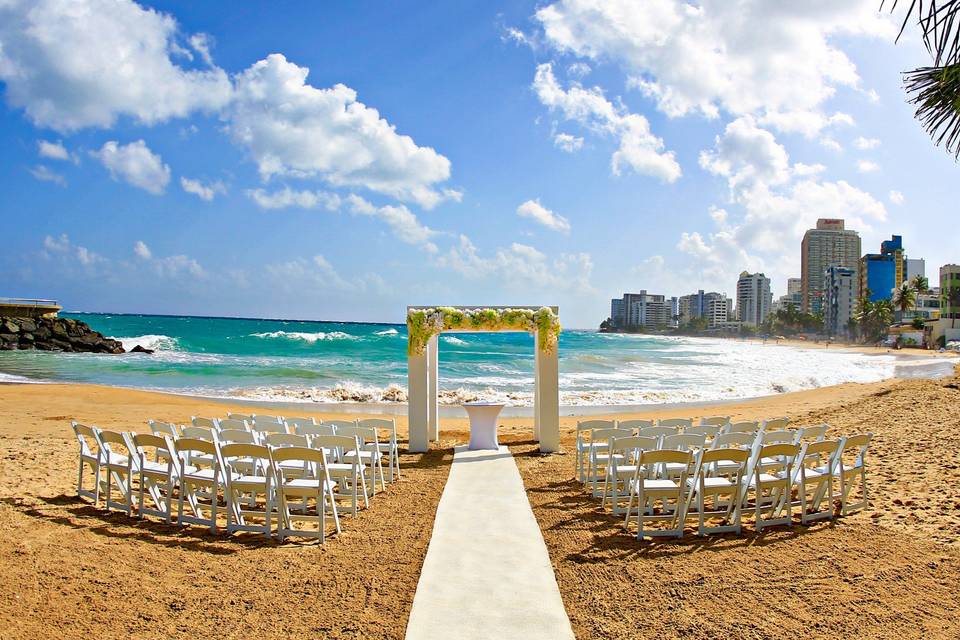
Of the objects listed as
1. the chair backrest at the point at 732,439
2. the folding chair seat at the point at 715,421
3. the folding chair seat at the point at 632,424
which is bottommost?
the folding chair seat at the point at 632,424

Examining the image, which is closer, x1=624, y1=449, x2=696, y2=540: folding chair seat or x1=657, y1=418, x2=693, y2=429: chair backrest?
x1=624, y1=449, x2=696, y2=540: folding chair seat

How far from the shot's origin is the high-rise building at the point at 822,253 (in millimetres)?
162375

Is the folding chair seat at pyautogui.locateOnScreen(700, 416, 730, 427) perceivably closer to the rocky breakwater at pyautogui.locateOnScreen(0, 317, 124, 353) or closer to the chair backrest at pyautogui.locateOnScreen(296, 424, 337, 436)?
the chair backrest at pyautogui.locateOnScreen(296, 424, 337, 436)

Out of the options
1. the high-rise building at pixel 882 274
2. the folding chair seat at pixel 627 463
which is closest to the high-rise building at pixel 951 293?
the high-rise building at pixel 882 274

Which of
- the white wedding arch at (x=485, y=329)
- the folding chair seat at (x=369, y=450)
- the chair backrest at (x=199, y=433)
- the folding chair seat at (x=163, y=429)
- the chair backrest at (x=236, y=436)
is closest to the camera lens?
the chair backrest at (x=236, y=436)

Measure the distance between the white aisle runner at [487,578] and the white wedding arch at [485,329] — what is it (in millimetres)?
4151

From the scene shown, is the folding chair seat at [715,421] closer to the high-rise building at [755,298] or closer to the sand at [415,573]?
the sand at [415,573]

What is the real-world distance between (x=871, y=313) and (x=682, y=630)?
361 ft

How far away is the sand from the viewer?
4.18m

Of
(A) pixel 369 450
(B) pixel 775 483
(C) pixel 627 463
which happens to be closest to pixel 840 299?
(C) pixel 627 463

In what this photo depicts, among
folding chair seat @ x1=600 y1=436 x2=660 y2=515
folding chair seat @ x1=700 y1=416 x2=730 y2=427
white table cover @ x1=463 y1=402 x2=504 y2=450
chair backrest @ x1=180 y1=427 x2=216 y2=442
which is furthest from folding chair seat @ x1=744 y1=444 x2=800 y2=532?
chair backrest @ x1=180 y1=427 x2=216 y2=442

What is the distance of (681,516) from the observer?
6113 mm

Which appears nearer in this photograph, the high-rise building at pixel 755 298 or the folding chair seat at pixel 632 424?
the folding chair seat at pixel 632 424

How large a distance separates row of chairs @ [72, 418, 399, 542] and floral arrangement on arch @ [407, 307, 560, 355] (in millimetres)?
3902
